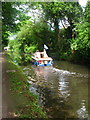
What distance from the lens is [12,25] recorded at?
1669 cm

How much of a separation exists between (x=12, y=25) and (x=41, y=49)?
812 inches

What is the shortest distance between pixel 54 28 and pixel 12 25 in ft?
66.1

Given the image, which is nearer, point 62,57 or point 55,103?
point 55,103

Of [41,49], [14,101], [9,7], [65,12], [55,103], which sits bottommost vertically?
[55,103]

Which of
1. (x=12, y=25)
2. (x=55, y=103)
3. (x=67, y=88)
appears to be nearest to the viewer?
(x=55, y=103)

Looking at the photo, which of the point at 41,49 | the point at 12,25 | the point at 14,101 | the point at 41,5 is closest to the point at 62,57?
the point at 41,49

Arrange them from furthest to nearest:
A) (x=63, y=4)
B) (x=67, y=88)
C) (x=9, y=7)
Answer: (x=63, y=4) → (x=9, y=7) → (x=67, y=88)

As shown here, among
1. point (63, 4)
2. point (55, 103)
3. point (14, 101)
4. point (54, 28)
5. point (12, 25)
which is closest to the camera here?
Result: point (14, 101)

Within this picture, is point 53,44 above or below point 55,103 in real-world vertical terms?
above

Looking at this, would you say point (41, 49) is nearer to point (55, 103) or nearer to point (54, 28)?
point (54, 28)

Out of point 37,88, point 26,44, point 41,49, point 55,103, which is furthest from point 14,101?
point 26,44

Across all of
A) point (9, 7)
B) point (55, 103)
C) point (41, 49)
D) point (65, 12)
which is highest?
point (65, 12)

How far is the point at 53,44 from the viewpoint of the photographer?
38000mm

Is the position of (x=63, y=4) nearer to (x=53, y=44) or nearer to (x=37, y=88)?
(x=53, y=44)
